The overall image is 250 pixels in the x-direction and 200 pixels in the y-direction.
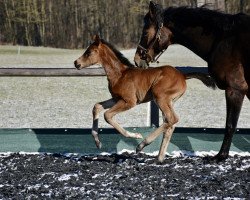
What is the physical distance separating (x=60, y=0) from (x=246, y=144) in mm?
→ 46440

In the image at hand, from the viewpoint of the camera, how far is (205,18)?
289 inches

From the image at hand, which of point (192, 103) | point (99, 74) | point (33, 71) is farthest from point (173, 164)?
point (192, 103)

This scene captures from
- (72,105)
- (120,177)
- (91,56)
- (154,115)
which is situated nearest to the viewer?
(120,177)

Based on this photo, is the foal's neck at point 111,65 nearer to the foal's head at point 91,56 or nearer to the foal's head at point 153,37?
the foal's head at point 91,56

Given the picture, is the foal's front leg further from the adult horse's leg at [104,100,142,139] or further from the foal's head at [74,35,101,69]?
the foal's head at [74,35,101,69]

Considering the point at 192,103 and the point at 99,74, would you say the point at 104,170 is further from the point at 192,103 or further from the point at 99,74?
the point at 192,103

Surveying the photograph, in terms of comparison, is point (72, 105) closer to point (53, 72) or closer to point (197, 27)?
point (53, 72)

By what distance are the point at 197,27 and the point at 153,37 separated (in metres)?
0.55

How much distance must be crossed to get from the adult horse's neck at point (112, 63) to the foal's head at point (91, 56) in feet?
0.22

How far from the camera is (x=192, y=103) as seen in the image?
55.6 ft

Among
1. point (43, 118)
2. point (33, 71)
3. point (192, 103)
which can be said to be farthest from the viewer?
point (192, 103)

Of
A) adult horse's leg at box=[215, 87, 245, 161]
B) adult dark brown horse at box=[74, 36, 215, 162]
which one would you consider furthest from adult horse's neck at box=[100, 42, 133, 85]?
adult horse's leg at box=[215, 87, 245, 161]

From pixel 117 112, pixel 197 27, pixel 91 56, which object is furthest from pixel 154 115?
pixel 197 27

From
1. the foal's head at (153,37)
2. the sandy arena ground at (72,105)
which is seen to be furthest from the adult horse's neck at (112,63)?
the sandy arena ground at (72,105)
